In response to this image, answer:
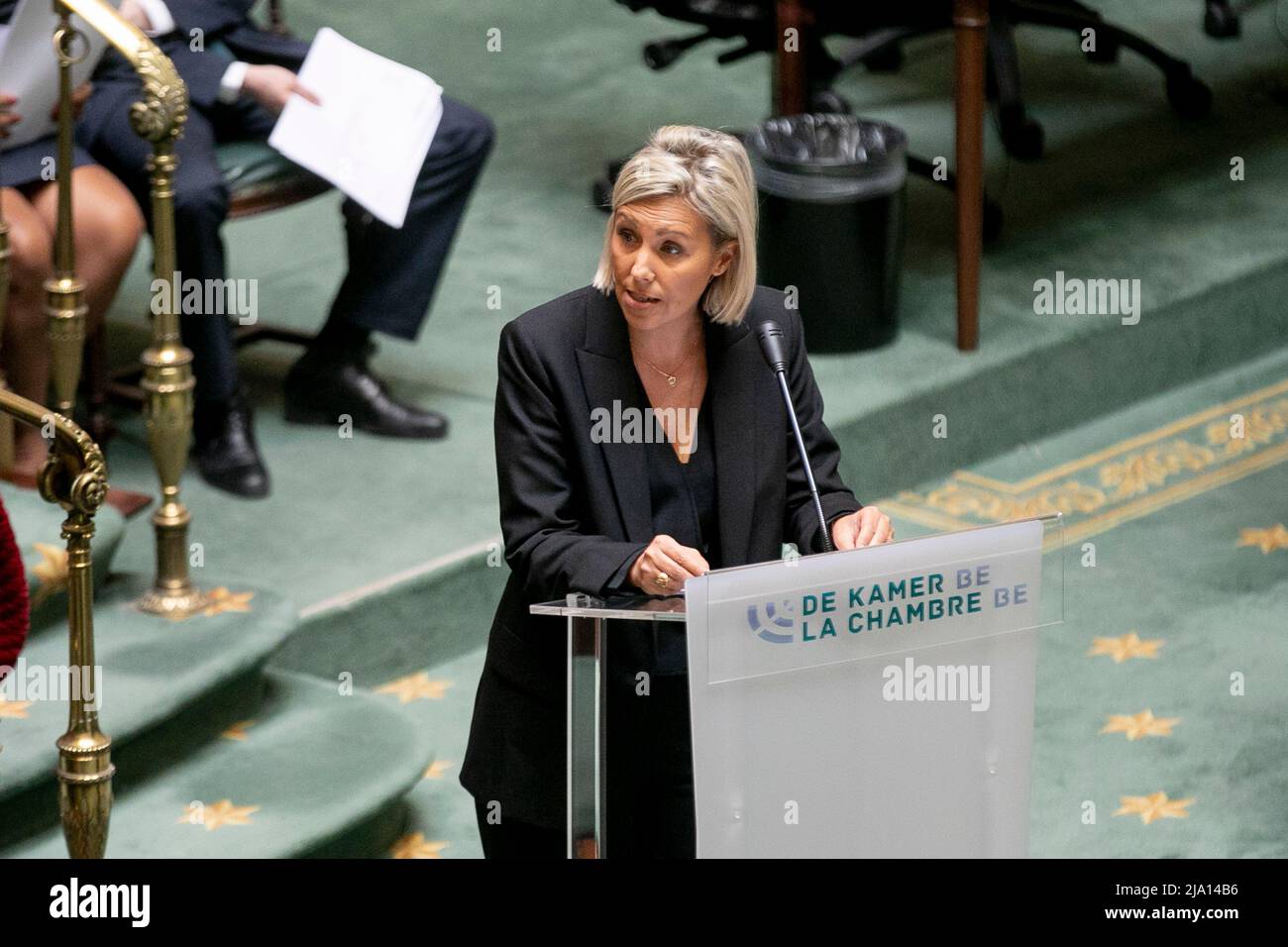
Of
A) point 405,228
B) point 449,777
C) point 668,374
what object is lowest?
point 449,777

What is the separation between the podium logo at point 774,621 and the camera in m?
2.34

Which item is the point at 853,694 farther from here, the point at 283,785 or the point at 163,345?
the point at 163,345

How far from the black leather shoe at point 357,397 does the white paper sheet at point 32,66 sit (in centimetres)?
92

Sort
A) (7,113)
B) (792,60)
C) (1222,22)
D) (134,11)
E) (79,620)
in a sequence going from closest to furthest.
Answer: (79,620) < (7,113) < (134,11) < (792,60) < (1222,22)

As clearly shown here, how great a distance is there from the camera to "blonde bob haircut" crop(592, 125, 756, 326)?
249cm

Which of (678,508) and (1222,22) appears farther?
(1222,22)

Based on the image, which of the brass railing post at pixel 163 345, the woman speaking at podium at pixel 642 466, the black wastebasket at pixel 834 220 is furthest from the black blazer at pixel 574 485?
the black wastebasket at pixel 834 220

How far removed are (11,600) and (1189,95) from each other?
5.10 meters

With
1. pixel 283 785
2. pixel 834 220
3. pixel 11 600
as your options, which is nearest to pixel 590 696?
pixel 11 600

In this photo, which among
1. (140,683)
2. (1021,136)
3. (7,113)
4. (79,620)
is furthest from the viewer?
(1021,136)

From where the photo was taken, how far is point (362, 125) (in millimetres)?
4684

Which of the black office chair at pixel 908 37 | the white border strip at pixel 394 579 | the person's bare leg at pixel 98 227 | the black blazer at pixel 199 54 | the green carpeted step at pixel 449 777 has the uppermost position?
the black blazer at pixel 199 54

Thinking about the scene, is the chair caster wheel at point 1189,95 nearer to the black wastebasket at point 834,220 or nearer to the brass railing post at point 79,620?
the black wastebasket at point 834,220
